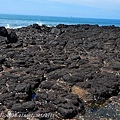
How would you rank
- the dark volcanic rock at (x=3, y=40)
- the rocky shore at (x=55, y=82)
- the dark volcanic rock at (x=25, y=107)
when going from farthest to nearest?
1. the dark volcanic rock at (x=3, y=40)
2. the rocky shore at (x=55, y=82)
3. the dark volcanic rock at (x=25, y=107)

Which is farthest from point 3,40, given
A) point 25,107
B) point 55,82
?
point 25,107

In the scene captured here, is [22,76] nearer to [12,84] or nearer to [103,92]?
[12,84]

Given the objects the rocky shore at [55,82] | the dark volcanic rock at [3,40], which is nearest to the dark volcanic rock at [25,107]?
the rocky shore at [55,82]

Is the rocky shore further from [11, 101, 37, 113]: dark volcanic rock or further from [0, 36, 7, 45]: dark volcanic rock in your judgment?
[0, 36, 7, 45]: dark volcanic rock

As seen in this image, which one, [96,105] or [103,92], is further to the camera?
[103,92]

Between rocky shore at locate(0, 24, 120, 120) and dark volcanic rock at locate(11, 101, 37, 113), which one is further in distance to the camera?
rocky shore at locate(0, 24, 120, 120)

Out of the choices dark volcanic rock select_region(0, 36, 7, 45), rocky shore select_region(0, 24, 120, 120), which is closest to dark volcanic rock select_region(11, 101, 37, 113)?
rocky shore select_region(0, 24, 120, 120)

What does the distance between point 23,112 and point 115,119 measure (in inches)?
169

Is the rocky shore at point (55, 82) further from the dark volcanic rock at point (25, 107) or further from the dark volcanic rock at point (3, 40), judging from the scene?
the dark volcanic rock at point (3, 40)

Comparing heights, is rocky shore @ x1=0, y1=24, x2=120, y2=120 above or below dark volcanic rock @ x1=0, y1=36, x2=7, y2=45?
below

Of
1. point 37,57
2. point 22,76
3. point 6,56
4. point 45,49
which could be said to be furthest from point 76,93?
point 45,49

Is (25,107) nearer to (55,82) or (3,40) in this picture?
(55,82)

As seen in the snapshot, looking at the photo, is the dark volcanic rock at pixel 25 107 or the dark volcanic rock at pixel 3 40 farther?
the dark volcanic rock at pixel 3 40

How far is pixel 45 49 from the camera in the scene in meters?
27.4
